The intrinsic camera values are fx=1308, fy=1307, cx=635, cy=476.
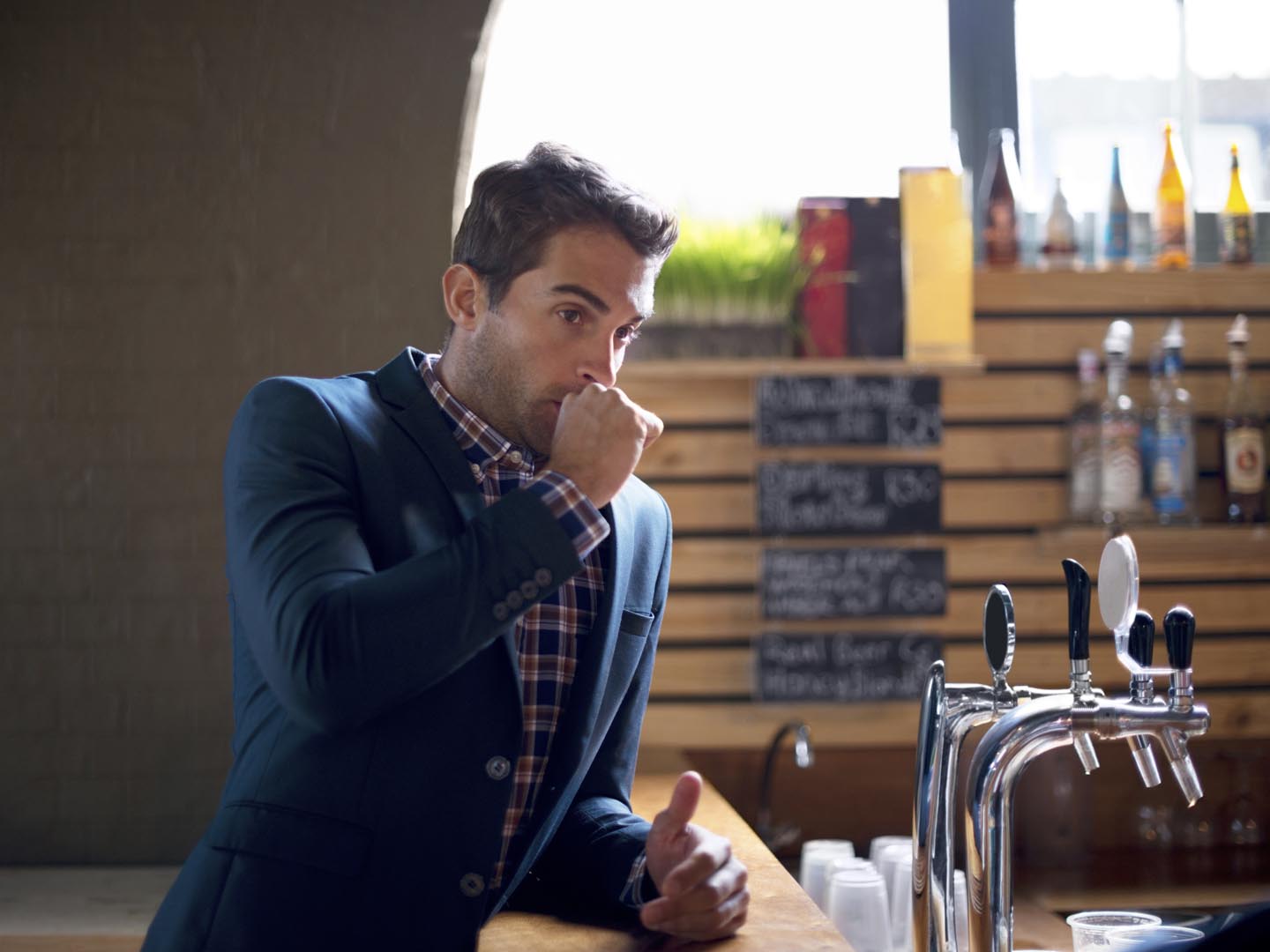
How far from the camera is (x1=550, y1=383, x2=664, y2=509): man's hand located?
4.55 feet

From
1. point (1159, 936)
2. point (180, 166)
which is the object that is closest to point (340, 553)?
point (1159, 936)

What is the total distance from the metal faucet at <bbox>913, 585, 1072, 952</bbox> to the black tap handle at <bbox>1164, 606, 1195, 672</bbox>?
118 millimetres

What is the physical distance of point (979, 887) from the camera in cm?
122

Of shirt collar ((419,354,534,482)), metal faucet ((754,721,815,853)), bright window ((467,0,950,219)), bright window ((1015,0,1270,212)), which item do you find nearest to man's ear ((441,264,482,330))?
shirt collar ((419,354,534,482))

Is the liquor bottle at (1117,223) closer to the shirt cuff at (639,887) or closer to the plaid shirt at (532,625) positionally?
the plaid shirt at (532,625)

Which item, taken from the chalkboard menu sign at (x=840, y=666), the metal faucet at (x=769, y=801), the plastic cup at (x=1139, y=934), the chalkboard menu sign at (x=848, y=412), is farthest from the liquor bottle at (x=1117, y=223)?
the plastic cup at (x=1139, y=934)

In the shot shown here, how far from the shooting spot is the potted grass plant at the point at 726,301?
2.73 m

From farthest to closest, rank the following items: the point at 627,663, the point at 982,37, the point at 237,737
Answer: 1. the point at 982,37
2. the point at 627,663
3. the point at 237,737

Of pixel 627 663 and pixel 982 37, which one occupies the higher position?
pixel 982 37

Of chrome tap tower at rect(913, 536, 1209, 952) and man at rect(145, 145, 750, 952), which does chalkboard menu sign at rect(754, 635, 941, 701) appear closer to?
man at rect(145, 145, 750, 952)

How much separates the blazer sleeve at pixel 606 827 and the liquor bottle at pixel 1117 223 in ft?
5.38

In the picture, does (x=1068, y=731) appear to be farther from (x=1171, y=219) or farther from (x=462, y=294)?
(x=1171, y=219)

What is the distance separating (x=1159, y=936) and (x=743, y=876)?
41 cm

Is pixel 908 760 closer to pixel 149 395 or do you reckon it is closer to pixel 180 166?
pixel 149 395
